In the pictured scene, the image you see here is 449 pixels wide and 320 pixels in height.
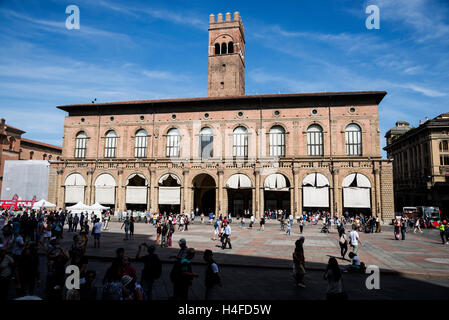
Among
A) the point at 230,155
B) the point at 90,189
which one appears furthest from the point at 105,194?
the point at 230,155

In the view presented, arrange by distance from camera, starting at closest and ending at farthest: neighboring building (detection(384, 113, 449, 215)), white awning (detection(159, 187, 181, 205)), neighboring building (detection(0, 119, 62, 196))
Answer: white awning (detection(159, 187, 181, 205)) < neighboring building (detection(384, 113, 449, 215)) < neighboring building (detection(0, 119, 62, 196))

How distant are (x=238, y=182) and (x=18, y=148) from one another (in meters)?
52.9

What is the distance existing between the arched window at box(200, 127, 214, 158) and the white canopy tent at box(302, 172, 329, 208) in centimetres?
1272

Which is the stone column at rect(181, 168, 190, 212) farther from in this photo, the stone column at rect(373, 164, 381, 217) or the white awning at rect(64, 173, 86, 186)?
the stone column at rect(373, 164, 381, 217)

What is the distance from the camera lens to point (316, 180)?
36031mm

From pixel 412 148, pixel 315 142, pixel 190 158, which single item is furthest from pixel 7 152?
pixel 412 148

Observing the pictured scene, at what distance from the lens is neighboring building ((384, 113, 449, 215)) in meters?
51.2

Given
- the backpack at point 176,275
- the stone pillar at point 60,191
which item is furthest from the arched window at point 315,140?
the stone pillar at point 60,191

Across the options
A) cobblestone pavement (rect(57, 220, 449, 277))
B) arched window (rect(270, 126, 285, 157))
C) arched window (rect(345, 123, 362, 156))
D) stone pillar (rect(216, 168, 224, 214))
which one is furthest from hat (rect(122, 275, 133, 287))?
arched window (rect(345, 123, 362, 156))

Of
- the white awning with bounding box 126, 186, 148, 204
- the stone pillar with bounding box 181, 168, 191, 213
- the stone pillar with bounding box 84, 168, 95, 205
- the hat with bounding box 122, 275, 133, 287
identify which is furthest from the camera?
the stone pillar with bounding box 84, 168, 95, 205

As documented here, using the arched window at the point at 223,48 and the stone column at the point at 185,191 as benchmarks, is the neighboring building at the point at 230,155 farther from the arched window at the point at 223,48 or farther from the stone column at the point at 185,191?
the arched window at the point at 223,48

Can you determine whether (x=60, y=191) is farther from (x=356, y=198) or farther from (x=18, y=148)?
(x=356, y=198)

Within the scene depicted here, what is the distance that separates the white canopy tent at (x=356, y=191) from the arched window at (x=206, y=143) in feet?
56.6
